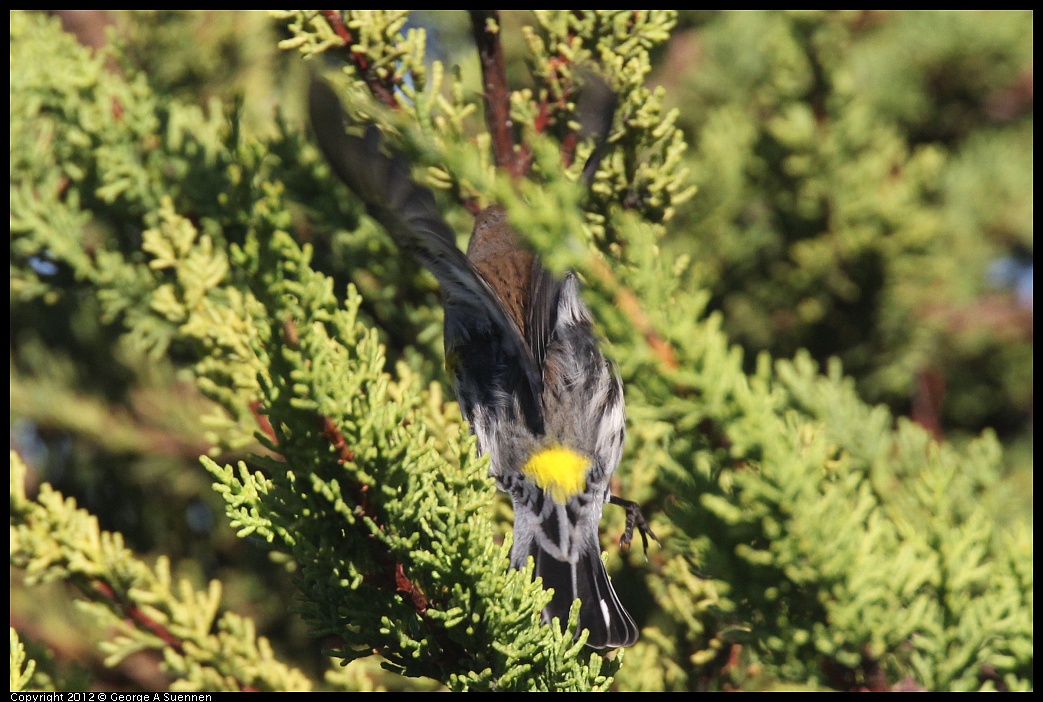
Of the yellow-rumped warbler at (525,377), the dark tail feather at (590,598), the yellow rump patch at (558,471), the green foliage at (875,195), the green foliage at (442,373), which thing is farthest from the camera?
the green foliage at (875,195)

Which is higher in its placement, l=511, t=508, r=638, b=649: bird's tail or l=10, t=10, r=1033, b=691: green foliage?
l=10, t=10, r=1033, b=691: green foliage

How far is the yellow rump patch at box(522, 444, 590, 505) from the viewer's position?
7.74 feet

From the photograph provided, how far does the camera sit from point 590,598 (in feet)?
6.84

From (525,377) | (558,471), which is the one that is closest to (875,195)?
(525,377)

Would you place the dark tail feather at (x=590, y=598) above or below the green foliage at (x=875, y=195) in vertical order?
below

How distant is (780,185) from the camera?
3.25 meters

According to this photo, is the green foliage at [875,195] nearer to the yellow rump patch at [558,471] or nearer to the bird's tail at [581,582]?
the yellow rump patch at [558,471]

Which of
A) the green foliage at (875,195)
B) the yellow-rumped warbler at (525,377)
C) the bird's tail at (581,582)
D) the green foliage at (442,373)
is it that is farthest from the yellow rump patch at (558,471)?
the green foliage at (875,195)

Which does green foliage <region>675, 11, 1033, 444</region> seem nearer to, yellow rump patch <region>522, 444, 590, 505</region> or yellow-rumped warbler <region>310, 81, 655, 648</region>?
yellow-rumped warbler <region>310, 81, 655, 648</region>

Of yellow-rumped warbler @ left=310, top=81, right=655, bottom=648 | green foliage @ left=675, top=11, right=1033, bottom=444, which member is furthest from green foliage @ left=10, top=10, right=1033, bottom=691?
yellow-rumped warbler @ left=310, top=81, right=655, bottom=648

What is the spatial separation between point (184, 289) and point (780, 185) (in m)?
2.04

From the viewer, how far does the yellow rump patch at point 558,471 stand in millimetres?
2359

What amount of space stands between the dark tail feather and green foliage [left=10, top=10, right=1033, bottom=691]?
0.32 ft

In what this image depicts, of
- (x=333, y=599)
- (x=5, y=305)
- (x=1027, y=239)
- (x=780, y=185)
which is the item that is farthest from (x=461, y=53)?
(x=333, y=599)
